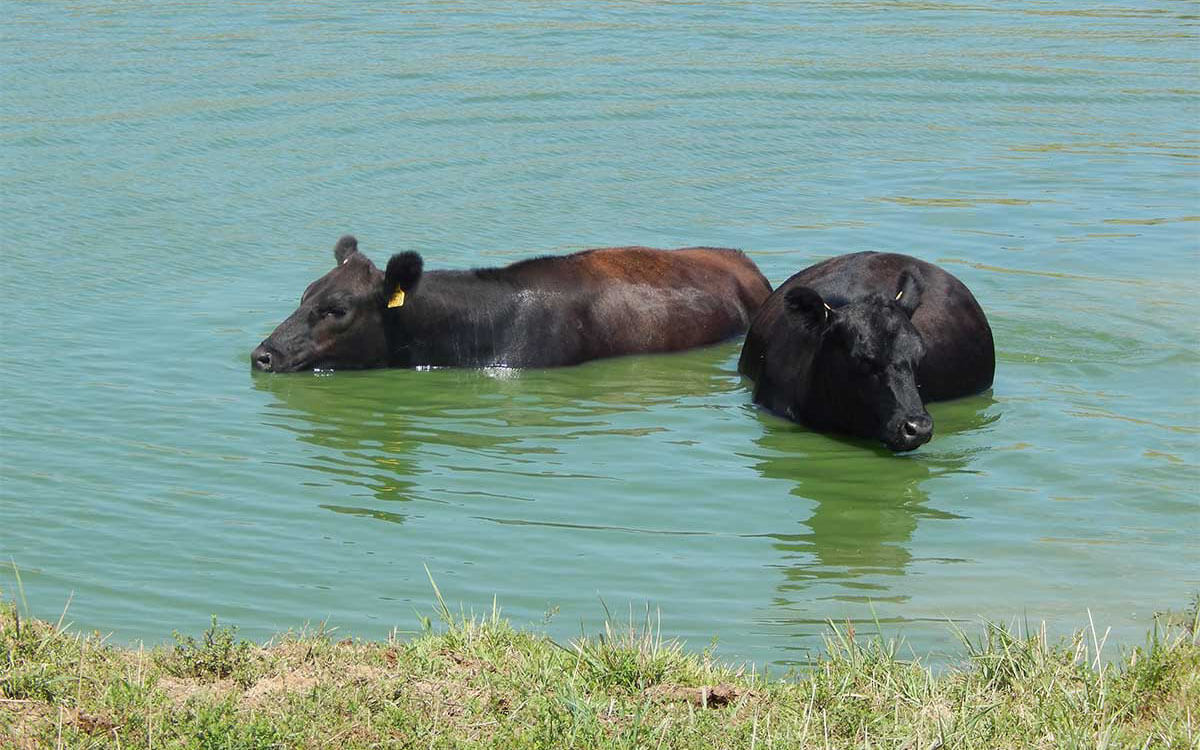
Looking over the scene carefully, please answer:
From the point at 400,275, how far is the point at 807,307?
374 centimetres

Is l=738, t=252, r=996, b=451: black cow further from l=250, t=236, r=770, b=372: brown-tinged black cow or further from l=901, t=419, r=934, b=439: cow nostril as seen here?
l=250, t=236, r=770, b=372: brown-tinged black cow

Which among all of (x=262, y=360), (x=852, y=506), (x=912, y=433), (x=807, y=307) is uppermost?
(x=807, y=307)

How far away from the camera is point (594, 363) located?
46.8 ft

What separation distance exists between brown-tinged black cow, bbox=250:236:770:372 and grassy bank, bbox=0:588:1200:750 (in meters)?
7.13

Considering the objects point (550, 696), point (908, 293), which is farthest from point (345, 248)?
point (550, 696)

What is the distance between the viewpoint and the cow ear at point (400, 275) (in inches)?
552

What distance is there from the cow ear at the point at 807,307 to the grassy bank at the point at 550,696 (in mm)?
5120

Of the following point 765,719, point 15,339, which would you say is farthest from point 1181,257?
point 765,719

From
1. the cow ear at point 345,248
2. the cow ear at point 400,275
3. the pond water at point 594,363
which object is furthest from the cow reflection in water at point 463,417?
the cow ear at point 345,248

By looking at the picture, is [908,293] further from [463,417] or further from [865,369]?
[463,417]

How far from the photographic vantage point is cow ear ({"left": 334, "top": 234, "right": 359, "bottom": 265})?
14.5 meters

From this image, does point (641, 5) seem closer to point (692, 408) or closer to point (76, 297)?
point (76, 297)

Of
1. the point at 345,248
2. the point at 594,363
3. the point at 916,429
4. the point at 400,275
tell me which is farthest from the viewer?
the point at 345,248

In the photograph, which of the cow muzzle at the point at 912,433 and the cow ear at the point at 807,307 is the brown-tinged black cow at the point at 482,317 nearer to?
the cow ear at the point at 807,307
